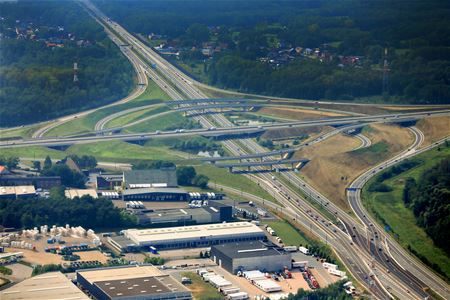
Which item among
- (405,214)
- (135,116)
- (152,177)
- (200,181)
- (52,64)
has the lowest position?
(405,214)

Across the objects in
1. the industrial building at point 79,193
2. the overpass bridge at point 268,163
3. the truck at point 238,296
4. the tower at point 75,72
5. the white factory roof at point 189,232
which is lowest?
the truck at point 238,296

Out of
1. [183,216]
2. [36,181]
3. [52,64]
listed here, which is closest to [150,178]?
[36,181]

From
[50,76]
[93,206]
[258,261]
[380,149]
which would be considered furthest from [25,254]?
[50,76]

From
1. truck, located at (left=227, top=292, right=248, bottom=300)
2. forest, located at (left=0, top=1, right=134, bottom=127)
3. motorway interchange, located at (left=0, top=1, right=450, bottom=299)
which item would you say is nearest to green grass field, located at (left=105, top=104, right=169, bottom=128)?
motorway interchange, located at (left=0, top=1, right=450, bottom=299)

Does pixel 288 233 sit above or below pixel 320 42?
below

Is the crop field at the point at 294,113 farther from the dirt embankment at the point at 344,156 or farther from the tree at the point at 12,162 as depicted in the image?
the tree at the point at 12,162

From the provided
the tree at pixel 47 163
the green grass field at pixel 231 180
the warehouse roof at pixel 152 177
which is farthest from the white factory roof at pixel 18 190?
the green grass field at pixel 231 180

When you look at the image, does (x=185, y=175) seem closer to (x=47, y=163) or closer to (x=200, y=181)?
(x=200, y=181)
